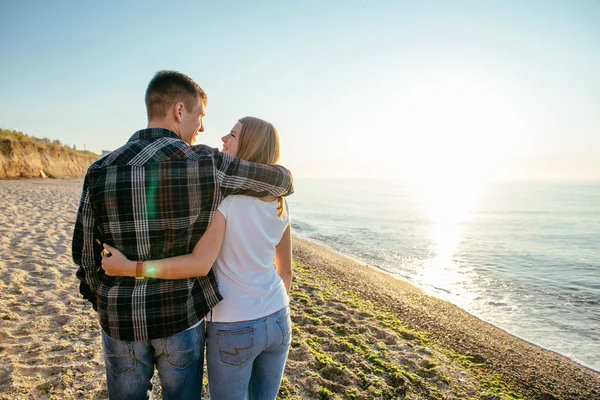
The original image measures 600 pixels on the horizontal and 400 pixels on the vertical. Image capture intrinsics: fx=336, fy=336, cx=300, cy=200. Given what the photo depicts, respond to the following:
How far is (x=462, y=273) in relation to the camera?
40.2 feet

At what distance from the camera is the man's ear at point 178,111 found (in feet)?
5.25

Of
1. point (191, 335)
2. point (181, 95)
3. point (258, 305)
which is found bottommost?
point (191, 335)

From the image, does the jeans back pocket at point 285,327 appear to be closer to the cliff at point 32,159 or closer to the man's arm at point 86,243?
the man's arm at point 86,243

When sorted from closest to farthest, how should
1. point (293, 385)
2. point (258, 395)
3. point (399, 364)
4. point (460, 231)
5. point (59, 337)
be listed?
point (258, 395) < point (293, 385) < point (59, 337) < point (399, 364) < point (460, 231)

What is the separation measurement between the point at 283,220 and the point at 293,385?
2.59 metres

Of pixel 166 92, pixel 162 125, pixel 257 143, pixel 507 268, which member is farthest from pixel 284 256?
pixel 507 268

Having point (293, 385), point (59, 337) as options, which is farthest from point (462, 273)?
point (59, 337)

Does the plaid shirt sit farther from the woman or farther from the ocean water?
the ocean water

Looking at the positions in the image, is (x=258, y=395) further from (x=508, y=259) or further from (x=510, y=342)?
(x=508, y=259)

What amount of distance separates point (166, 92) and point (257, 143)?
49 centimetres

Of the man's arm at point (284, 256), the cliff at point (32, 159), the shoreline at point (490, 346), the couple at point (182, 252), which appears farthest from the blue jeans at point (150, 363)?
the cliff at point (32, 159)

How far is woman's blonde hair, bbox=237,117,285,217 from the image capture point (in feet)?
5.54

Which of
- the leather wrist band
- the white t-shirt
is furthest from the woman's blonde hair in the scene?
the leather wrist band

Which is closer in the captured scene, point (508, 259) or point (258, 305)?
point (258, 305)
